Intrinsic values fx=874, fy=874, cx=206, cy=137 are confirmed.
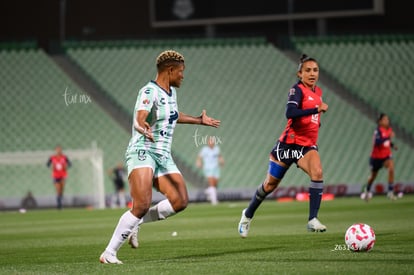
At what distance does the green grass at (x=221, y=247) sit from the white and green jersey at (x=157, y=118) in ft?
4.24

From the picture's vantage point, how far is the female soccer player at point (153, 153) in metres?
9.59

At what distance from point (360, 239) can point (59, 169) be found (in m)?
20.2

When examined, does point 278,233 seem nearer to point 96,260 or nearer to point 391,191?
point 96,260

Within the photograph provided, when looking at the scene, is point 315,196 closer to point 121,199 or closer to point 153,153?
point 153,153

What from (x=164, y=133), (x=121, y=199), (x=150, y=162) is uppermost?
(x=164, y=133)

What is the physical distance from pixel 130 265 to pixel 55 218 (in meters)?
13.6

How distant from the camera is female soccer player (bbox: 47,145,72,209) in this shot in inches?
1140

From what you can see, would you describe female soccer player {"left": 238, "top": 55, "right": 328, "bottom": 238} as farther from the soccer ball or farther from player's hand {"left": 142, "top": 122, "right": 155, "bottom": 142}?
player's hand {"left": 142, "top": 122, "right": 155, "bottom": 142}

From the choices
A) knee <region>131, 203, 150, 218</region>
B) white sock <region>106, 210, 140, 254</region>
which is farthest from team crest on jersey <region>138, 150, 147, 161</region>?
white sock <region>106, 210, 140, 254</region>

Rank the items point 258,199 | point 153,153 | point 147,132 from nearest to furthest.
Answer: point 147,132, point 153,153, point 258,199

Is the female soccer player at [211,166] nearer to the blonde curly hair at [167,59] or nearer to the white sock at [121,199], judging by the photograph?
the white sock at [121,199]

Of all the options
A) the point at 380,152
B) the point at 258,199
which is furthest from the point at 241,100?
the point at 258,199

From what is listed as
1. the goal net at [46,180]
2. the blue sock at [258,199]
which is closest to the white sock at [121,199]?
the goal net at [46,180]

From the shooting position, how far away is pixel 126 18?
35.0 metres
